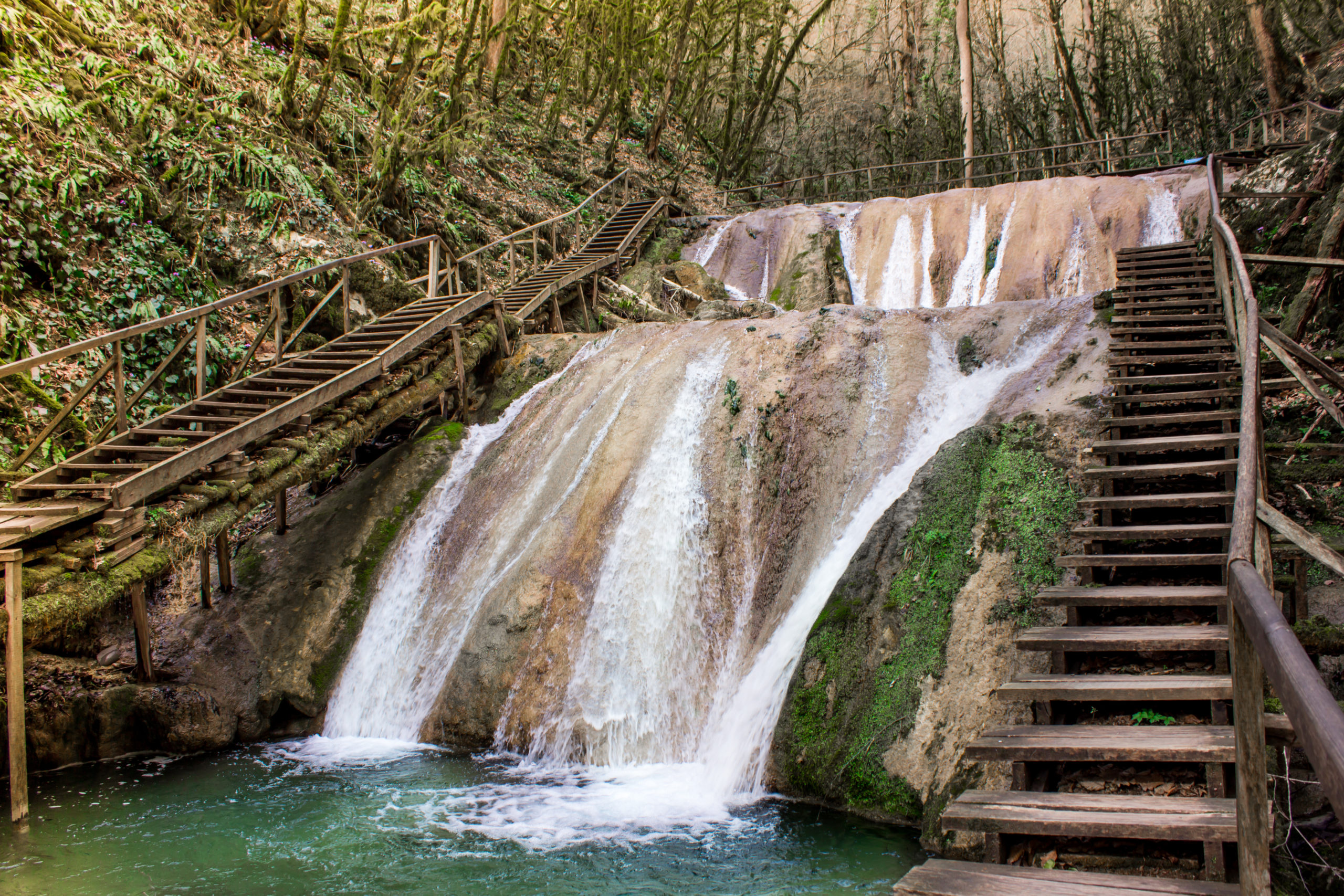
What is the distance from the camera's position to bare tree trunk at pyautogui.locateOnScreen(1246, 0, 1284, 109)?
15.7 m

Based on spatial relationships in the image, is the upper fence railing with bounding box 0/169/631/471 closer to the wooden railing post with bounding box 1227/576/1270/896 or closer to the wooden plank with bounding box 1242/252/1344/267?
the wooden railing post with bounding box 1227/576/1270/896

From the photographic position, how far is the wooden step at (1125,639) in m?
4.00

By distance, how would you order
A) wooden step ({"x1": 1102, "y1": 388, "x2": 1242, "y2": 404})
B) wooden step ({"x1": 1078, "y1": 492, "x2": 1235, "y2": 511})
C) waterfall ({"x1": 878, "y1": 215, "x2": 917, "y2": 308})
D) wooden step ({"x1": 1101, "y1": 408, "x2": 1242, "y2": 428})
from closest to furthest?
wooden step ({"x1": 1078, "y1": 492, "x2": 1235, "y2": 511}) → wooden step ({"x1": 1101, "y1": 408, "x2": 1242, "y2": 428}) → wooden step ({"x1": 1102, "y1": 388, "x2": 1242, "y2": 404}) → waterfall ({"x1": 878, "y1": 215, "x2": 917, "y2": 308})

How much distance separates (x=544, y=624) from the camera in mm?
7949

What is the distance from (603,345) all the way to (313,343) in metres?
4.55

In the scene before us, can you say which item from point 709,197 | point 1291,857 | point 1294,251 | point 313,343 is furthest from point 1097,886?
point 709,197

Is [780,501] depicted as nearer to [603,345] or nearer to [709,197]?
[603,345]

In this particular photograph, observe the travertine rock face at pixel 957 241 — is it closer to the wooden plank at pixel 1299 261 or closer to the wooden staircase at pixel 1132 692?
the wooden plank at pixel 1299 261

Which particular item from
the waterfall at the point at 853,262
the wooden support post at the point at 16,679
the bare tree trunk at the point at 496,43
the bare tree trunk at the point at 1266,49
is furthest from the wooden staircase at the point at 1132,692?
the bare tree trunk at the point at 496,43

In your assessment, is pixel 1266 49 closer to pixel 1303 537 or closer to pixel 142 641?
pixel 1303 537

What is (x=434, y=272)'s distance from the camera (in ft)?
41.8

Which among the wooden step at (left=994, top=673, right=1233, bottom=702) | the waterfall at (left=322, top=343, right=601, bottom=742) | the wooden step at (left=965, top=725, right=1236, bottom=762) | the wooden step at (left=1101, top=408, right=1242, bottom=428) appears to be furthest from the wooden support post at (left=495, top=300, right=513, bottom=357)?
the wooden step at (left=965, top=725, right=1236, bottom=762)

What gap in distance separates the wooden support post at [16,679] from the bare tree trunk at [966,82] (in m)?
23.2

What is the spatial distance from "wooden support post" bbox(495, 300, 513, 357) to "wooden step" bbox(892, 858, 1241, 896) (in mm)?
10694
